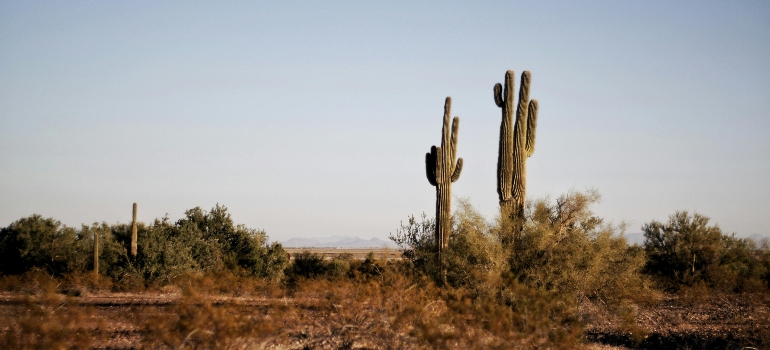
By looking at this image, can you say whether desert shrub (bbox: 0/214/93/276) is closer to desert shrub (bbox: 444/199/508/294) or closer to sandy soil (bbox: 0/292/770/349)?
sandy soil (bbox: 0/292/770/349)

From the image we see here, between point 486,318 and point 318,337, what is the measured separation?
8.34ft

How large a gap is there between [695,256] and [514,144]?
40.4 feet

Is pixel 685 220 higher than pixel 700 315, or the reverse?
pixel 685 220

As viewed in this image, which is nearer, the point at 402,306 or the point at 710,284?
the point at 402,306

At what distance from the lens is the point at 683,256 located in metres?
26.6

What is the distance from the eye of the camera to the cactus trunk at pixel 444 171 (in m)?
18.3

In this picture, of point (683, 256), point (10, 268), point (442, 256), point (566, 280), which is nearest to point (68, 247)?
point (10, 268)

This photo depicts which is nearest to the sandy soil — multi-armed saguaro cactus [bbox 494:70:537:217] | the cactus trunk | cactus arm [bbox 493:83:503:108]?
multi-armed saguaro cactus [bbox 494:70:537:217]

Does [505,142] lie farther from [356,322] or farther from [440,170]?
[356,322]

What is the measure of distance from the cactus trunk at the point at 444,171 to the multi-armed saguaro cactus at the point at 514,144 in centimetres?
150

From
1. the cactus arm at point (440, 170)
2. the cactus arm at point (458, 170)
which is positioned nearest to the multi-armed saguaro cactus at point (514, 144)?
the cactus arm at point (458, 170)

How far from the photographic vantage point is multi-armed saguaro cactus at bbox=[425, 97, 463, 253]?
18344mm

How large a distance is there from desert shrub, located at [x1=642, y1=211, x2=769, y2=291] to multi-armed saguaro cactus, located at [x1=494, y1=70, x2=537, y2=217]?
1028cm

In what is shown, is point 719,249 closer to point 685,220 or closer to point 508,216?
point 685,220
